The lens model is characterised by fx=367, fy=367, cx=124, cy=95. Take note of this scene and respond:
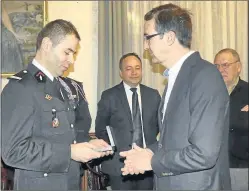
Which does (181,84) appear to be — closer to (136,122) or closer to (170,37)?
(170,37)

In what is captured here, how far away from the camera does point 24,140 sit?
2.00 m

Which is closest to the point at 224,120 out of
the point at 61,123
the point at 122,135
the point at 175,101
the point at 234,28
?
the point at 175,101

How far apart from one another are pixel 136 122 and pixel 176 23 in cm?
218

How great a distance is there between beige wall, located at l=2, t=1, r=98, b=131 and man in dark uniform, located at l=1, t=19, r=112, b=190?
7.26 ft

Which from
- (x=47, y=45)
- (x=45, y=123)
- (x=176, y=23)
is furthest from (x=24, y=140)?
(x=176, y=23)

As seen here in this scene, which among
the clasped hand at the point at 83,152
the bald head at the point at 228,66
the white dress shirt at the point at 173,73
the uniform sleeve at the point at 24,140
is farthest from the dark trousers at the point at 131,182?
the white dress shirt at the point at 173,73

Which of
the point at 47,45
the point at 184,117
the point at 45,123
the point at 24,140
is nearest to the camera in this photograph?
the point at 184,117

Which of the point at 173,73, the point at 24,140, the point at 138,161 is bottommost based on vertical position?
the point at 138,161

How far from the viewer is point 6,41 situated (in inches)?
172

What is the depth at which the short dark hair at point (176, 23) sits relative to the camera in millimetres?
1896

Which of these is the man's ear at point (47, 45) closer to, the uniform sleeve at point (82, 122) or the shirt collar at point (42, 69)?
the shirt collar at point (42, 69)

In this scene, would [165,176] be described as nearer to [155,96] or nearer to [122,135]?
[122,135]

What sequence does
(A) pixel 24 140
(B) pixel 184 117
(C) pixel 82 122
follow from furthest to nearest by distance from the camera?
(C) pixel 82 122
(A) pixel 24 140
(B) pixel 184 117

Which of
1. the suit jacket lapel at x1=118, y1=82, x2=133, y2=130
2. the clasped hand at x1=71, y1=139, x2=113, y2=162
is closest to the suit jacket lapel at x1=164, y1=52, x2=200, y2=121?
the clasped hand at x1=71, y1=139, x2=113, y2=162
